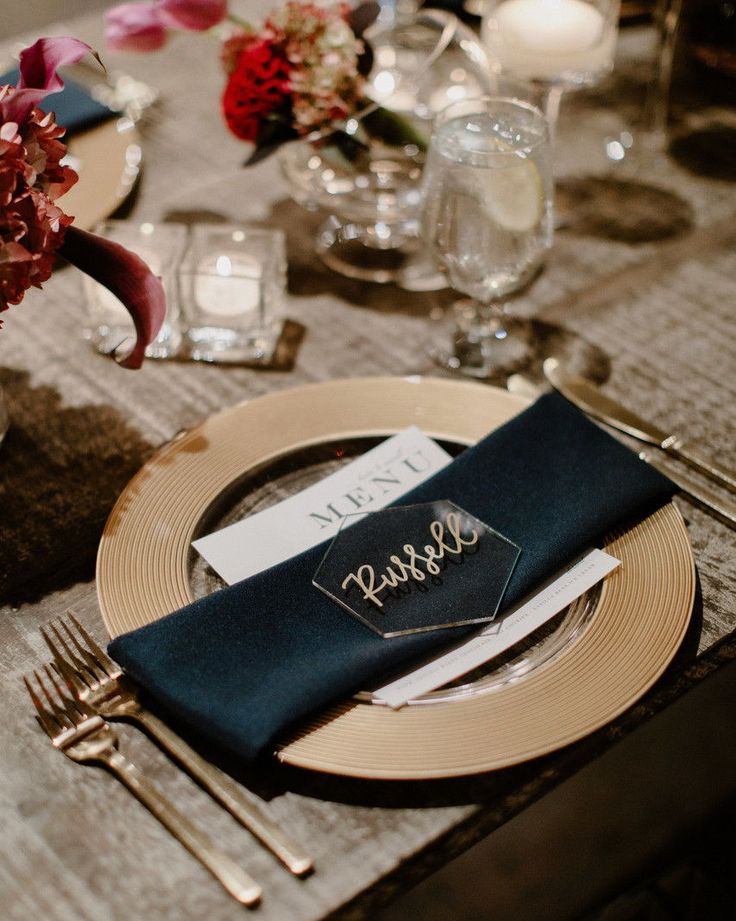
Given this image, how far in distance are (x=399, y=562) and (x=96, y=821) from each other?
0.23 meters

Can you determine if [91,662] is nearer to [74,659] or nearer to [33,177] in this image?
[74,659]

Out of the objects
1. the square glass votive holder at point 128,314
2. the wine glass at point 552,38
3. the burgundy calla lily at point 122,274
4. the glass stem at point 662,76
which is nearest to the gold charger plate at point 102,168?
the square glass votive holder at point 128,314

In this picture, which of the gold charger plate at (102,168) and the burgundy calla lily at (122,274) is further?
the gold charger plate at (102,168)

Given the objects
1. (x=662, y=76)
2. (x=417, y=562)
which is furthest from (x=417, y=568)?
(x=662, y=76)

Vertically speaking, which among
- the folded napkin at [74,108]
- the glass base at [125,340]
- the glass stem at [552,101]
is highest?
the glass stem at [552,101]

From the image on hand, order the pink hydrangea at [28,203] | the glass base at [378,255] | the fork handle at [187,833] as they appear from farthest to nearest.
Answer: the glass base at [378,255] < the pink hydrangea at [28,203] < the fork handle at [187,833]

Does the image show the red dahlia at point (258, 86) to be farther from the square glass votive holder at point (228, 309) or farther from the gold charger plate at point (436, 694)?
the gold charger plate at point (436, 694)

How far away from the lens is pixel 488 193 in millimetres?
718

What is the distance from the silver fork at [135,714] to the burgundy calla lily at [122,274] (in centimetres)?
21

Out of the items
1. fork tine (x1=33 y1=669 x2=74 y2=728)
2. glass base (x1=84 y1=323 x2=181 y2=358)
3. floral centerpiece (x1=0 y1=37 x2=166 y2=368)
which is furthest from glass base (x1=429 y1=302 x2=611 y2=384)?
fork tine (x1=33 y1=669 x2=74 y2=728)

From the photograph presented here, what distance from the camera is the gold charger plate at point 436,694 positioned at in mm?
491

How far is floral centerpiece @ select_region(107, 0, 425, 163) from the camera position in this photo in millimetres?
866

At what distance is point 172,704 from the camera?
50 centimetres

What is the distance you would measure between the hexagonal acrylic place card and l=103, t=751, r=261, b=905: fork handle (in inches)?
5.9
